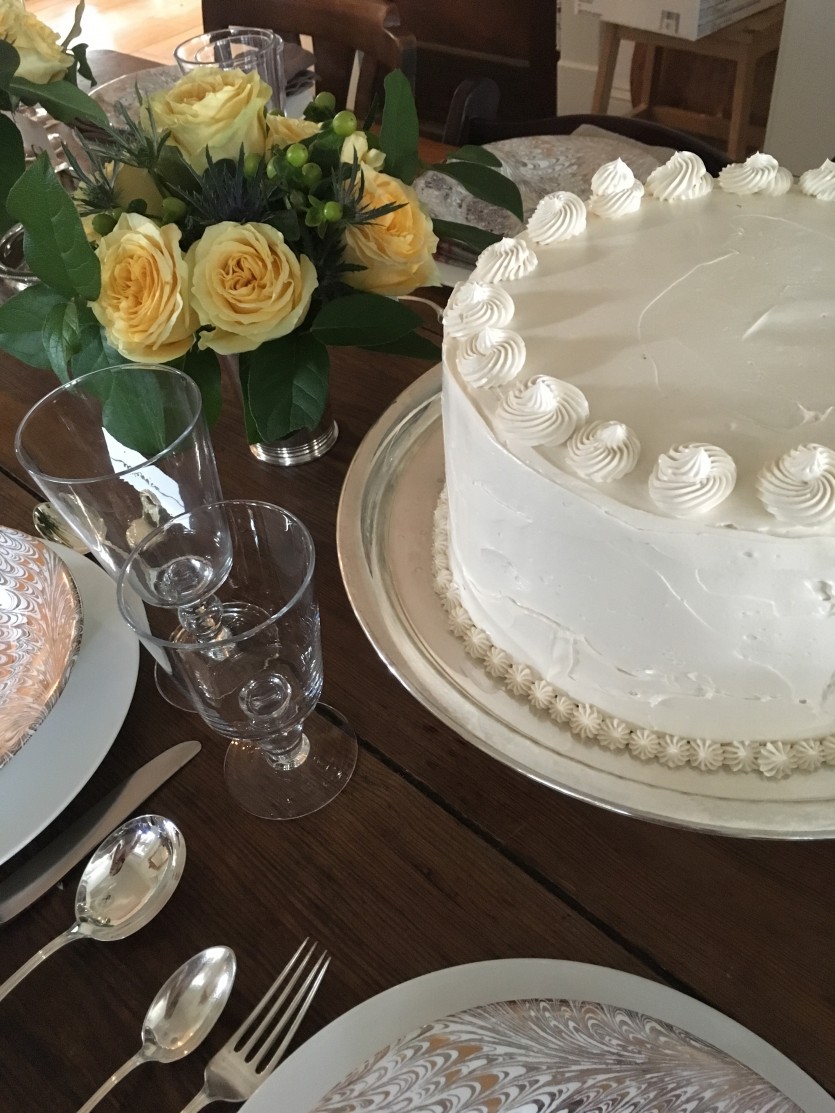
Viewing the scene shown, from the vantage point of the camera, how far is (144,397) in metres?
0.88

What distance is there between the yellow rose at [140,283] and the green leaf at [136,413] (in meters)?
0.04

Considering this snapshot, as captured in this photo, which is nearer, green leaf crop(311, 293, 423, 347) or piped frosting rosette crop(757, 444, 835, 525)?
piped frosting rosette crop(757, 444, 835, 525)

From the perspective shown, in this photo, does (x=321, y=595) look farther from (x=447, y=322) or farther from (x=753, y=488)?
(x=753, y=488)

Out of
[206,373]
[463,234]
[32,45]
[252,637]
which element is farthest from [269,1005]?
[32,45]

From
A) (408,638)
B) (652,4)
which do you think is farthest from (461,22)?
(408,638)

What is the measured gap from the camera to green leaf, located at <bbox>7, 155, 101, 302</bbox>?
2.54 feet

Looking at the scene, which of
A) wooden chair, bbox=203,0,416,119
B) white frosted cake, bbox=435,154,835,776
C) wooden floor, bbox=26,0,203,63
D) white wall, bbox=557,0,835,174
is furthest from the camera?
wooden floor, bbox=26,0,203,63

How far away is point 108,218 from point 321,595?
44 centimetres

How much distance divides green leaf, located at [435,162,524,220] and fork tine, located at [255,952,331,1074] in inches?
34.3

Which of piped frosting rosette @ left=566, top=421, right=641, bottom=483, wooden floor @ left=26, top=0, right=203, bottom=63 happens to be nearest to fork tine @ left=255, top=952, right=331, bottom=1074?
piped frosting rosette @ left=566, top=421, right=641, bottom=483

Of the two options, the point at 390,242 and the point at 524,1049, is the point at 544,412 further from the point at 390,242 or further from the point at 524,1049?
the point at 524,1049

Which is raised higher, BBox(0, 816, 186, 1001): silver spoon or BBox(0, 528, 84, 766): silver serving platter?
BBox(0, 528, 84, 766): silver serving platter

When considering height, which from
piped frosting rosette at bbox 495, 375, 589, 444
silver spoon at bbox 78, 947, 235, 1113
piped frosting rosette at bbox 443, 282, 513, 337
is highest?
piped frosting rosette at bbox 443, 282, 513, 337

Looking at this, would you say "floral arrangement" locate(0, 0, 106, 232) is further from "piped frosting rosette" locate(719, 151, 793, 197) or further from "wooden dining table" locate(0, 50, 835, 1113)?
"piped frosting rosette" locate(719, 151, 793, 197)
